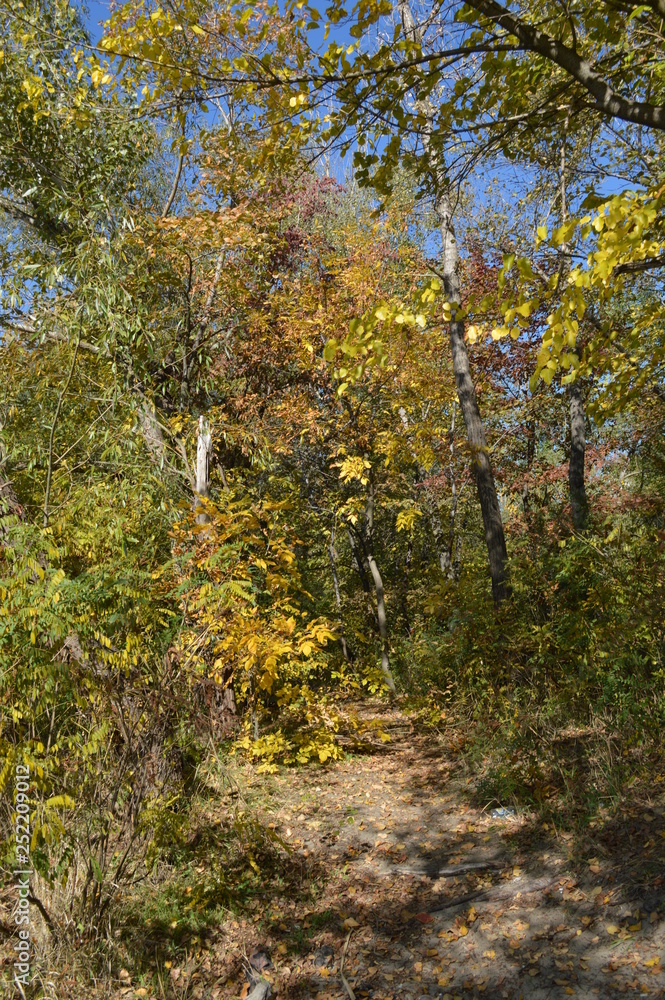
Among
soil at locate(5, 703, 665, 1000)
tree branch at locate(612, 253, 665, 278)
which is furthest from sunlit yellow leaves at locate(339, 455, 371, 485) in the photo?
tree branch at locate(612, 253, 665, 278)

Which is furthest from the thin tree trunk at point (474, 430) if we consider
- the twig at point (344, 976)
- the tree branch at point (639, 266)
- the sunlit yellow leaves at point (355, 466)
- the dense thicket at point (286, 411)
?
the tree branch at point (639, 266)

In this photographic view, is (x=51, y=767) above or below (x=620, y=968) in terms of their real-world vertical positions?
above

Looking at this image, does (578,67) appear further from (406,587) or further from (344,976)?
(406,587)

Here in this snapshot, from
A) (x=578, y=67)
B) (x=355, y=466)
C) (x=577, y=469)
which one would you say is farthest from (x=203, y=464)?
(x=577, y=469)

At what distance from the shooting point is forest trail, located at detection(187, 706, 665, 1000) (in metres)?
3.21

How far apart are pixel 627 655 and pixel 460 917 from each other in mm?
2058

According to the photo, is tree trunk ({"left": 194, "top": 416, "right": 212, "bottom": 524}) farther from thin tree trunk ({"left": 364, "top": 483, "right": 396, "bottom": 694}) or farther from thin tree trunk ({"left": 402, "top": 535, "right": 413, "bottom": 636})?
thin tree trunk ({"left": 402, "top": 535, "right": 413, "bottom": 636})

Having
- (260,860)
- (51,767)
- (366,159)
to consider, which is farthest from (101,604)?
(366,159)

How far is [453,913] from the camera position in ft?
12.6

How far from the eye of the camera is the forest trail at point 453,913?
10.5 feet

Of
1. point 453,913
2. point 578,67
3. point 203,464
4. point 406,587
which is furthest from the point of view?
point 406,587

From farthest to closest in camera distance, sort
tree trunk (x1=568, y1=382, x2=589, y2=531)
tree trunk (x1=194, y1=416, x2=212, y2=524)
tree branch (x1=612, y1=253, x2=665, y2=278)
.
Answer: tree trunk (x1=568, y1=382, x2=589, y2=531) < tree trunk (x1=194, y1=416, x2=212, y2=524) < tree branch (x1=612, y1=253, x2=665, y2=278)

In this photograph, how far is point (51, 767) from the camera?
3072 millimetres

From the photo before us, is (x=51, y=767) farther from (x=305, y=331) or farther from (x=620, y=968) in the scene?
(x=305, y=331)
